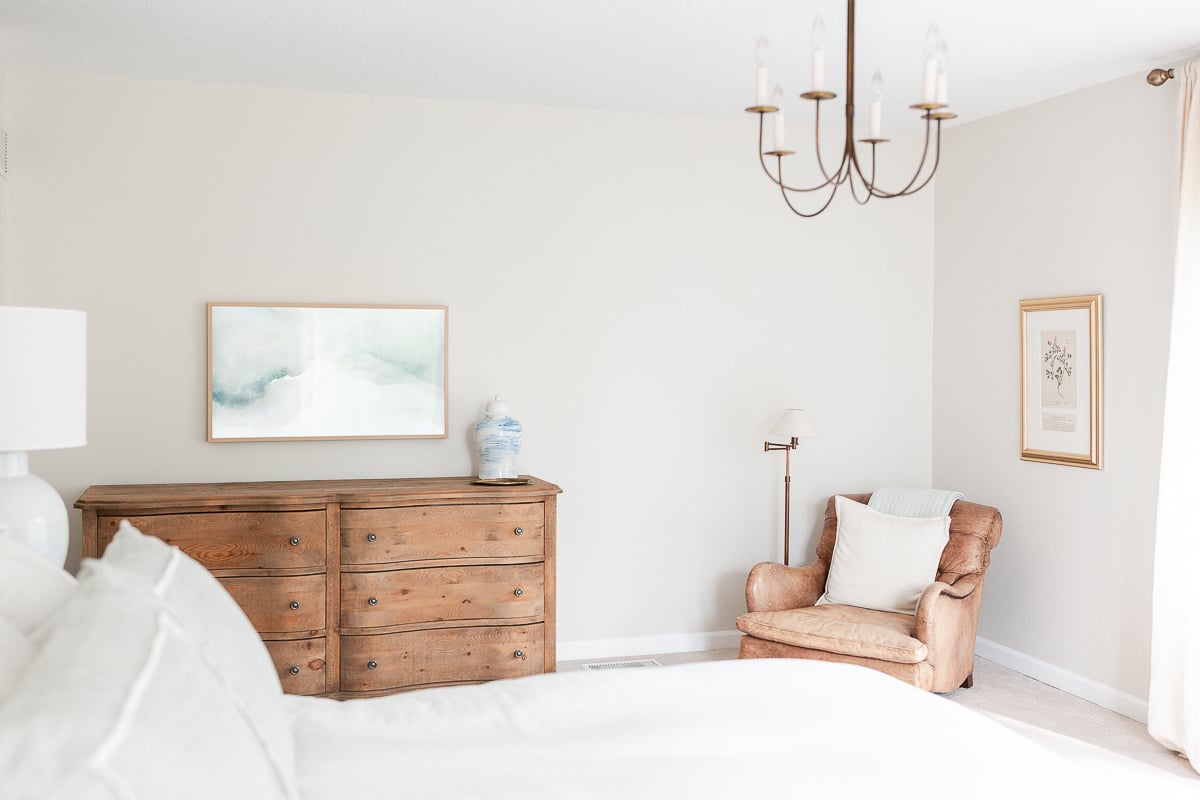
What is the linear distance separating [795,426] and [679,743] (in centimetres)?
293

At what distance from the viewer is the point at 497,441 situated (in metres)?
4.34

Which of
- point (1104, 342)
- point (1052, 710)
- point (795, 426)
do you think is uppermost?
point (1104, 342)

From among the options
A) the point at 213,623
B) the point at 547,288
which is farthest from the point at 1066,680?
the point at 213,623

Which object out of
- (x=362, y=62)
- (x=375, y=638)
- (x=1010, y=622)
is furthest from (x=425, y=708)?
(x=1010, y=622)

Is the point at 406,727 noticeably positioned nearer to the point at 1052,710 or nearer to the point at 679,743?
the point at 679,743

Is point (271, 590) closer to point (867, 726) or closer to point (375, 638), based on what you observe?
point (375, 638)

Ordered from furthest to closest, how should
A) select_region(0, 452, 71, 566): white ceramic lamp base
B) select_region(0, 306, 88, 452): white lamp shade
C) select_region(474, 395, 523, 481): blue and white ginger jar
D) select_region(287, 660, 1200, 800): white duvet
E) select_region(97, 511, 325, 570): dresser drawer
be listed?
1. select_region(474, 395, 523, 481): blue and white ginger jar
2. select_region(97, 511, 325, 570): dresser drawer
3. select_region(0, 452, 71, 566): white ceramic lamp base
4. select_region(0, 306, 88, 452): white lamp shade
5. select_region(287, 660, 1200, 800): white duvet

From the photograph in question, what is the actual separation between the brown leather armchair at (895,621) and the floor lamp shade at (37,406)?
8.94 feet

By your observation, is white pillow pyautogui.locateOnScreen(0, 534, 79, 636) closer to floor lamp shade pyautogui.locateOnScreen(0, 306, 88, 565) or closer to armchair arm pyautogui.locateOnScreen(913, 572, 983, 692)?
floor lamp shade pyautogui.locateOnScreen(0, 306, 88, 565)

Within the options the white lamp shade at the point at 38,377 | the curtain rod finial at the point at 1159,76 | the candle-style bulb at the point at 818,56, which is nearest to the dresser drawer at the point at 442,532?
the white lamp shade at the point at 38,377

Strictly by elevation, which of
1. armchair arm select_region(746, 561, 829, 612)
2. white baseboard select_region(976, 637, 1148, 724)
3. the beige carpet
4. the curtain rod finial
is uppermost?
the curtain rod finial

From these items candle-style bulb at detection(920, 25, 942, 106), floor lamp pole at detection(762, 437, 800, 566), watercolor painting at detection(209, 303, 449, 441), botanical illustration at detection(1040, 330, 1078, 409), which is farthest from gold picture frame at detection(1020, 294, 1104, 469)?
watercolor painting at detection(209, 303, 449, 441)

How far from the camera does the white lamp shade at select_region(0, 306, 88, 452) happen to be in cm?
243

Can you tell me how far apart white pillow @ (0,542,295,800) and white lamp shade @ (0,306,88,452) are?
4.17 feet
